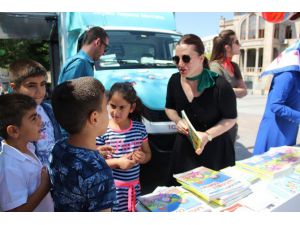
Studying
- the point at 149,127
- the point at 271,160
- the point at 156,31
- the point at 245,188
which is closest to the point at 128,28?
the point at 156,31

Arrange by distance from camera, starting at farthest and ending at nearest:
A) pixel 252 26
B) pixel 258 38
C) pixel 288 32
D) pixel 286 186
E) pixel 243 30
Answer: pixel 243 30, pixel 258 38, pixel 252 26, pixel 288 32, pixel 286 186

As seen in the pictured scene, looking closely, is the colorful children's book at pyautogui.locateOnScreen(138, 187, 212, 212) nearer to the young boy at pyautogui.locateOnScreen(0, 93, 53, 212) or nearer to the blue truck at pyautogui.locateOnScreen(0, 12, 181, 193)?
the young boy at pyautogui.locateOnScreen(0, 93, 53, 212)

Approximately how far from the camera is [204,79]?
2076 millimetres

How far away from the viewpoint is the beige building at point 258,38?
130ft

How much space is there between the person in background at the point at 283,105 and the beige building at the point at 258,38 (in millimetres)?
36479

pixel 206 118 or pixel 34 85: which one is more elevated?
pixel 34 85

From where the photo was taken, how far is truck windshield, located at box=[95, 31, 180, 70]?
15.4ft

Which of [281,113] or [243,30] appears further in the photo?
[243,30]

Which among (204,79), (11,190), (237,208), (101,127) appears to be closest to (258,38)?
(204,79)

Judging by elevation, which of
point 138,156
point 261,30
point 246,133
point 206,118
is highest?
point 261,30

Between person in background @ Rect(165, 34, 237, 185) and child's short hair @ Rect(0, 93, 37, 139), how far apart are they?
110 cm

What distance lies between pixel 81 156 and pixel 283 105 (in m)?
1.91

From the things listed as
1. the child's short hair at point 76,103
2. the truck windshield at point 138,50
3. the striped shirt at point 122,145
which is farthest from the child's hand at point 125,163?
the truck windshield at point 138,50

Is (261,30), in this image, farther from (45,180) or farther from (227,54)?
(45,180)
